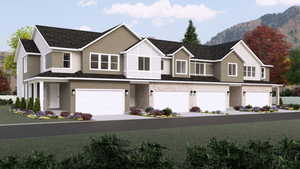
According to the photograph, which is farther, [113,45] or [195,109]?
[195,109]

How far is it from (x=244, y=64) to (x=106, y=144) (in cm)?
3394

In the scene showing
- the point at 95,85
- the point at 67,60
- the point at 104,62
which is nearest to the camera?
the point at 95,85

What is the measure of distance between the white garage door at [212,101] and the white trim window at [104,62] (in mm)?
9433

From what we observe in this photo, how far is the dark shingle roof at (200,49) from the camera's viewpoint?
32.3m

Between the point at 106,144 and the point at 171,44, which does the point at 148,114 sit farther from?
the point at 106,144

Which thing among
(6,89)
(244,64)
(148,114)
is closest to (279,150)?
(148,114)

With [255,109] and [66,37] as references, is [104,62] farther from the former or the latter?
[255,109]

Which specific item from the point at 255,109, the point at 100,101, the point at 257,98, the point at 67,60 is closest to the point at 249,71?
the point at 257,98

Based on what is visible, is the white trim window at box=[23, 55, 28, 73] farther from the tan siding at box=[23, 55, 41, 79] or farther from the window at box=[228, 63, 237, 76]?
the window at box=[228, 63, 237, 76]

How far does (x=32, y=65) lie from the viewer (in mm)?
28016

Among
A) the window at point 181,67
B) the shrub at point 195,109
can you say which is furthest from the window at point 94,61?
the shrub at point 195,109

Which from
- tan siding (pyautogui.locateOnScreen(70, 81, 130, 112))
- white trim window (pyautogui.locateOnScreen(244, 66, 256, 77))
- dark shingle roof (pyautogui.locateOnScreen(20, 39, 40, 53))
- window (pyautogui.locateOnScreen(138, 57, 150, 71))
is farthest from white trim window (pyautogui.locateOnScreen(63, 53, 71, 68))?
white trim window (pyautogui.locateOnScreen(244, 66, 256, 77))

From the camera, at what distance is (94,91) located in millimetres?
23578

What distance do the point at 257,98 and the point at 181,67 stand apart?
11.2 metres
